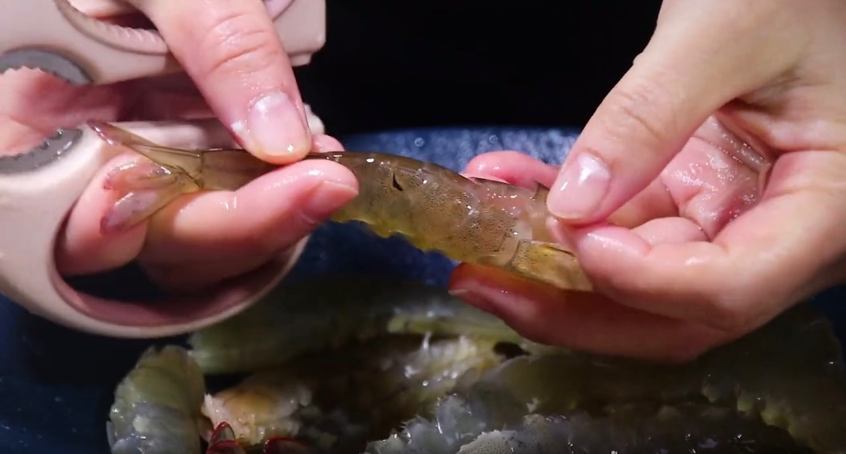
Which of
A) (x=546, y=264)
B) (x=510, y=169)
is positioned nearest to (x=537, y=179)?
(x=510, y=169)

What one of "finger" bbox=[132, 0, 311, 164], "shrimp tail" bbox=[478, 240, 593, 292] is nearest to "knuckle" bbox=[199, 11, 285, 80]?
"finger" bbox=[132, 0, 311, 164]

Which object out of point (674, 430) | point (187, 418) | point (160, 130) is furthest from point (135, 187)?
point (674, 430)

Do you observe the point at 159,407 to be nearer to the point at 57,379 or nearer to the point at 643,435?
the point at 57,379

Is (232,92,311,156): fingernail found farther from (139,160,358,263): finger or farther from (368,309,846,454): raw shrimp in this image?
(368,309,846,454): raw shrimp

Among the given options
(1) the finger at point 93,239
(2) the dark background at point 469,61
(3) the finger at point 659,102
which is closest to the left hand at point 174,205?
(1) the finger at point 93,239

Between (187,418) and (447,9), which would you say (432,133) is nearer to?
(447,9)

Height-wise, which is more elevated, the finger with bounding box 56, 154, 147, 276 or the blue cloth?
the finger with bounding box 56, 154, 147, 276

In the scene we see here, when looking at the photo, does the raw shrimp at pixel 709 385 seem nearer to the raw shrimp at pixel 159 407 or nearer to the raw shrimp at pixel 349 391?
the raw shrimp at pixel 349 391
